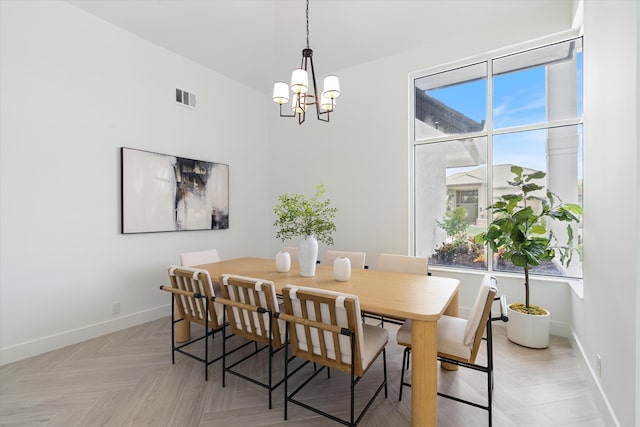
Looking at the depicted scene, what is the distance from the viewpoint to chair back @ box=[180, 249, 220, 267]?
3.02 m

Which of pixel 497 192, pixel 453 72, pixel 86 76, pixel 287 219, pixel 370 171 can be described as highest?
pixel 453 72

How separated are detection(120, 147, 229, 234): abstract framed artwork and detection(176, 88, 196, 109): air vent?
0.79m

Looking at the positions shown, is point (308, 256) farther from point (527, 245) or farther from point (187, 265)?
point (527, 245)

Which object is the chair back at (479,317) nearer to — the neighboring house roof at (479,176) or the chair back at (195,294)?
the chair back at (195,294)

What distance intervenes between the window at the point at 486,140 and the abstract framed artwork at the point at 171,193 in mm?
2976

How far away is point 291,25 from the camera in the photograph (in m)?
4.03

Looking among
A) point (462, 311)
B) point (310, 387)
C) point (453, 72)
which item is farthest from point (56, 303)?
point (453, 72)

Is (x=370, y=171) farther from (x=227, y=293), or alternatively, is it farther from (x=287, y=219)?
(x=227, y=293)

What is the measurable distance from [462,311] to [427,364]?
2417 millimetres

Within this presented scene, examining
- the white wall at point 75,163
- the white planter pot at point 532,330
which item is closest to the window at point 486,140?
the white planter pot at point 532,330

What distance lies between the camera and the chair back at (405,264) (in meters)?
2.79

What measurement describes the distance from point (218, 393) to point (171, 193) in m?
2.62

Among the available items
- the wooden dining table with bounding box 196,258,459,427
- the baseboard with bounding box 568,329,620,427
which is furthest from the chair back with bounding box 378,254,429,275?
the baseboard with bounding box 568,329,620,427

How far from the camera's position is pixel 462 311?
3660mm
